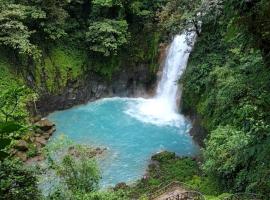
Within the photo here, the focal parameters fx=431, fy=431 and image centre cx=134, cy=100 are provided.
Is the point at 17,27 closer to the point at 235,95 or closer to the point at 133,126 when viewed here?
the point at 133,126

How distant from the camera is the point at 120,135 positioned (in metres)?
18.5

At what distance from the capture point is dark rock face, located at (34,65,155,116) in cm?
2055

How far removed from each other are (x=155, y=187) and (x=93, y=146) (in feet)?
14.1

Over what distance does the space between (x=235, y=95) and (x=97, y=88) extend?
48.4 ft

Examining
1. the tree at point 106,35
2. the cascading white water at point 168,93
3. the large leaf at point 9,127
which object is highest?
the tree at point 106,35

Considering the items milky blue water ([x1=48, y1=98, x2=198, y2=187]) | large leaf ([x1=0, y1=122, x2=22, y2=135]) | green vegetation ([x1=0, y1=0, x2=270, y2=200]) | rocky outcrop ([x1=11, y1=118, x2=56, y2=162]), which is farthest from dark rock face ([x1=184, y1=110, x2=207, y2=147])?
large leaf ([x1=0, y1=122, x2=22, y2=135])

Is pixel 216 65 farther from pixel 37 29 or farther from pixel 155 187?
pixel 37 29

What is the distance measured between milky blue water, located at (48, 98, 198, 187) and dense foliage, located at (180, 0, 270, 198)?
159 centimetres

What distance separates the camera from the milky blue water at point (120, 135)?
1593 cm

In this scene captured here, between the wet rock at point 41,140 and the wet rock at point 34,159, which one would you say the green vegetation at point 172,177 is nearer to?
the wet rock at point 34,159

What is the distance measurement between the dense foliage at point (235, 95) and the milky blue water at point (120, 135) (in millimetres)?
1590

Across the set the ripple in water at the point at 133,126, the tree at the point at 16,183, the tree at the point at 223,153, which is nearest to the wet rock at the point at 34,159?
the ripple in water at the point at 133,126

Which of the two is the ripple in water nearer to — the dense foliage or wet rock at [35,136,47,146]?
wet rock at [35,136,47,146]

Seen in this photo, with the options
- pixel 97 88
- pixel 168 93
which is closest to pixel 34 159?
pixel 97 88
